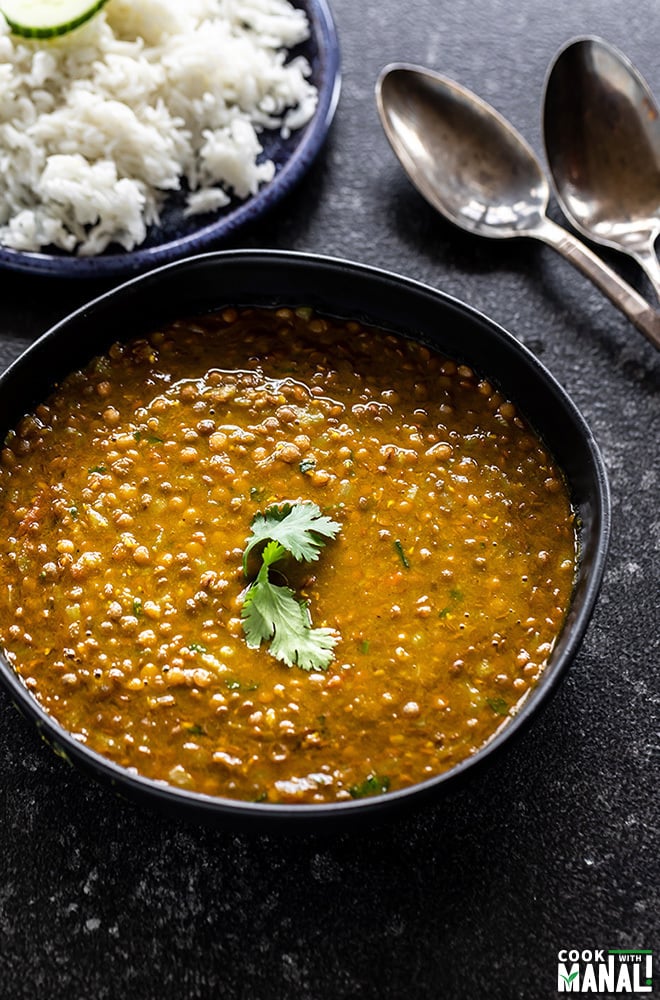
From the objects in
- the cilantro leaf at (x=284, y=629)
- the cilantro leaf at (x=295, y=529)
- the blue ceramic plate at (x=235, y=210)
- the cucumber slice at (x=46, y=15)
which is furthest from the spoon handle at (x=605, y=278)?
the cucumber slice at (x=46, y=15)

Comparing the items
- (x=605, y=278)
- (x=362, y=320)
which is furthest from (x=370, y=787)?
(x=605, y=278)

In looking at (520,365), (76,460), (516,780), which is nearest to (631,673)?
(516,780)

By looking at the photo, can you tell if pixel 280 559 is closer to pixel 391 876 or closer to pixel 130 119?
pixel 391 876

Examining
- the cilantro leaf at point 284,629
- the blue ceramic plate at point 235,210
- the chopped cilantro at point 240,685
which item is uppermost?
the blue ceramic plate at point 235,210

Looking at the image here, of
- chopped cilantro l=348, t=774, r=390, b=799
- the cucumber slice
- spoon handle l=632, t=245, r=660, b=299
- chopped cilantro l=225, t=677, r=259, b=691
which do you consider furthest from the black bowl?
the cucumber slice

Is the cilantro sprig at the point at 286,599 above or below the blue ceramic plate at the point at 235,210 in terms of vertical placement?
below

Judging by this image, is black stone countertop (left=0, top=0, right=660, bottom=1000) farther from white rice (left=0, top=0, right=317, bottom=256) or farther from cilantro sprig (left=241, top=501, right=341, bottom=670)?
white rice (left=0, top=0, right=317, bottom=256)

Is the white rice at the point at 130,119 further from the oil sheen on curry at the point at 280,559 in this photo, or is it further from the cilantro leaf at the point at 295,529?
the cilantro leaf at the point at 295,529
